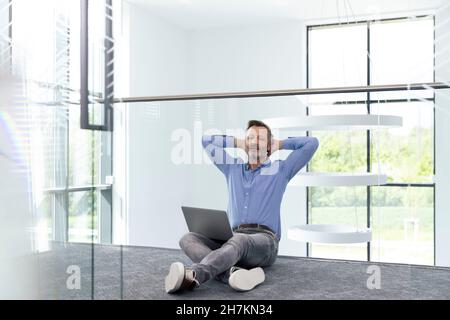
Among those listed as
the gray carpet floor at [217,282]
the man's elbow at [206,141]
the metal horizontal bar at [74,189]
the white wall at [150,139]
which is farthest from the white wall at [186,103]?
the metal horizontal bar at [74,189]

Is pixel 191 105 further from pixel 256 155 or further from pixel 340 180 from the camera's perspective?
pixel 340 180

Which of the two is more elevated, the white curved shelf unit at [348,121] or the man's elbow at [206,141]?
the white curved shelf unit at [348,121]

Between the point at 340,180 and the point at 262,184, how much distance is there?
0.36m

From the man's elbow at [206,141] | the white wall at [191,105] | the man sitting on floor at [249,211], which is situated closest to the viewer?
the man sitting on floor at [249,211]

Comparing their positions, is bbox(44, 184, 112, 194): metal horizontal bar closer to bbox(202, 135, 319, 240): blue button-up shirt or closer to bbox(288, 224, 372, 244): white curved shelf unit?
bbox(202, 135, 319, 240): blue button-up shirt

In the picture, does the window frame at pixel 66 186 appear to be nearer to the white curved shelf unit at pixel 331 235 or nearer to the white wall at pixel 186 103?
the white curved shelf unit at pixel 331 235

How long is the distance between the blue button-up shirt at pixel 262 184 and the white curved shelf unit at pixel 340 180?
0.19ft

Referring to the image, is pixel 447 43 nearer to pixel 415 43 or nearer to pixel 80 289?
pixel 80 289

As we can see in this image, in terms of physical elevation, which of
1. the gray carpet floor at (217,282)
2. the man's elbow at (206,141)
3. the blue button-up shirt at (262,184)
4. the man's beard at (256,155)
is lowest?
the gray carpet floor at (217,282)

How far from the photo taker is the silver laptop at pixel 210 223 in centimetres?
214

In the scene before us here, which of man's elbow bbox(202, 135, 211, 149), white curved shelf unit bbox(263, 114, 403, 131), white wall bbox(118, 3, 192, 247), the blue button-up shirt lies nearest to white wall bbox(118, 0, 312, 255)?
white wall bbox(118, 3, 192, 247)

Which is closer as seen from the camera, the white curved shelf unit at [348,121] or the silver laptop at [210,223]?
the silver laptop at [210,223]

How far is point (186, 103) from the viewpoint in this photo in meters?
5.64

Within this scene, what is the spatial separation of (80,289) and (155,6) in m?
4.25
